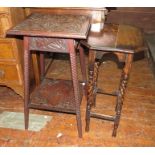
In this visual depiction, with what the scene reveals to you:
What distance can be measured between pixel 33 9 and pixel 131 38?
0.94 m

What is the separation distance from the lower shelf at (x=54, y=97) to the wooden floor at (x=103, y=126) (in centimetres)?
25

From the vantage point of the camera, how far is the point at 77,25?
153 cm

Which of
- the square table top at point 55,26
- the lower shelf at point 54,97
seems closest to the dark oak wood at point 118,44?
the square table top at point 55,26

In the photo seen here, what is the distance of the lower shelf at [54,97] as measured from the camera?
1.81m

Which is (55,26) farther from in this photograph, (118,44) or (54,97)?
(54,97)

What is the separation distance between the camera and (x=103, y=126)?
1961 millimetres

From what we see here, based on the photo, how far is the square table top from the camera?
140 centimetres

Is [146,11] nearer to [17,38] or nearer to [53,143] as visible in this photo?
[17,38]

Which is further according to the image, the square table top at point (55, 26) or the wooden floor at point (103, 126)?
the wooden floor at point (103, 126)

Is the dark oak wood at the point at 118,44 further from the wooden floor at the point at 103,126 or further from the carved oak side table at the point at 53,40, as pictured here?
the wooden floor at the point at 103,126

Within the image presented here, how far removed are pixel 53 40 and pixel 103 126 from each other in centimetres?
97

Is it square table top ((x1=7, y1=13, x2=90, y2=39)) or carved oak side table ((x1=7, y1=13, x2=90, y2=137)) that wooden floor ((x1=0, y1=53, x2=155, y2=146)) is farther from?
square table top ((x1=7, y1=13, x2=90, y2=39))

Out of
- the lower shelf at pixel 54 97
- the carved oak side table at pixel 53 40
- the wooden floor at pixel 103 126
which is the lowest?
the wooden floor at pixel 103 126
